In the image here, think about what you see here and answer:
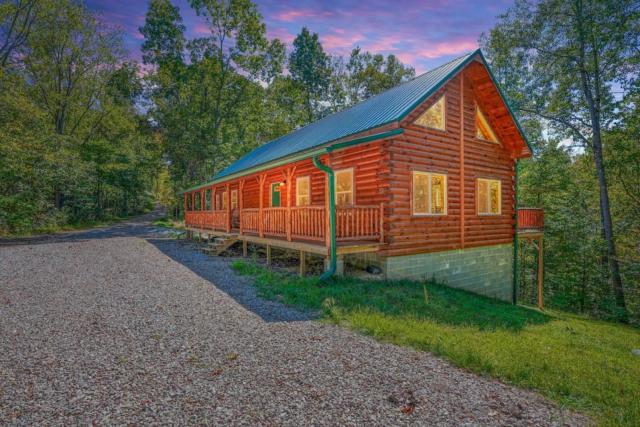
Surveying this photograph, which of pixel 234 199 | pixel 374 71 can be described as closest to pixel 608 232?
pixel 234 199

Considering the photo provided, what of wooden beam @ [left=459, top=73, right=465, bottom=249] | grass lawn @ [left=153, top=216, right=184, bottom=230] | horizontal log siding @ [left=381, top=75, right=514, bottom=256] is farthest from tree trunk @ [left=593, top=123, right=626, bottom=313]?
grass lawn @ [left=153, top=216, right=184, bottom=230]

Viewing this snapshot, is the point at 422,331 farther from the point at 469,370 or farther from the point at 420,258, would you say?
the point at 420,258

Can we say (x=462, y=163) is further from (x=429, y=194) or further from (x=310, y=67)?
(x=310, y=67)

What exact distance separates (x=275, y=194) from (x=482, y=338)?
Result: 12.2 meters

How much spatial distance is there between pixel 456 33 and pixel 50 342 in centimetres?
1671

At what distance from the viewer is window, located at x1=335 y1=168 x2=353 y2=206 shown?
438 inches

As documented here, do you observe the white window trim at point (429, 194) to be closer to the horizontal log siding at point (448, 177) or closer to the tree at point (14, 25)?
the horizontal log siding at point (448, 177)

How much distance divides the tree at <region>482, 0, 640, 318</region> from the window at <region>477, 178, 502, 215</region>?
651cm

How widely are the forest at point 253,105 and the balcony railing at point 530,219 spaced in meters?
3.52

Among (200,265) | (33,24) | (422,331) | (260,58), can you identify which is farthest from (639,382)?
(33,24)

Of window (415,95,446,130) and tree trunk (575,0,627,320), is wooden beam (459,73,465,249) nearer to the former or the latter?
window (415,95,446,130)

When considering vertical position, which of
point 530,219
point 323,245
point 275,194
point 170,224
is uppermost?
point 275,194

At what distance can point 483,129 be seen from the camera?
Answer: 42.2ft

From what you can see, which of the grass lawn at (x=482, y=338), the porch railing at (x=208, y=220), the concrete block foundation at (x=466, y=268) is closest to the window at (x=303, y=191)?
the porch railing at (x=208, y=220)
